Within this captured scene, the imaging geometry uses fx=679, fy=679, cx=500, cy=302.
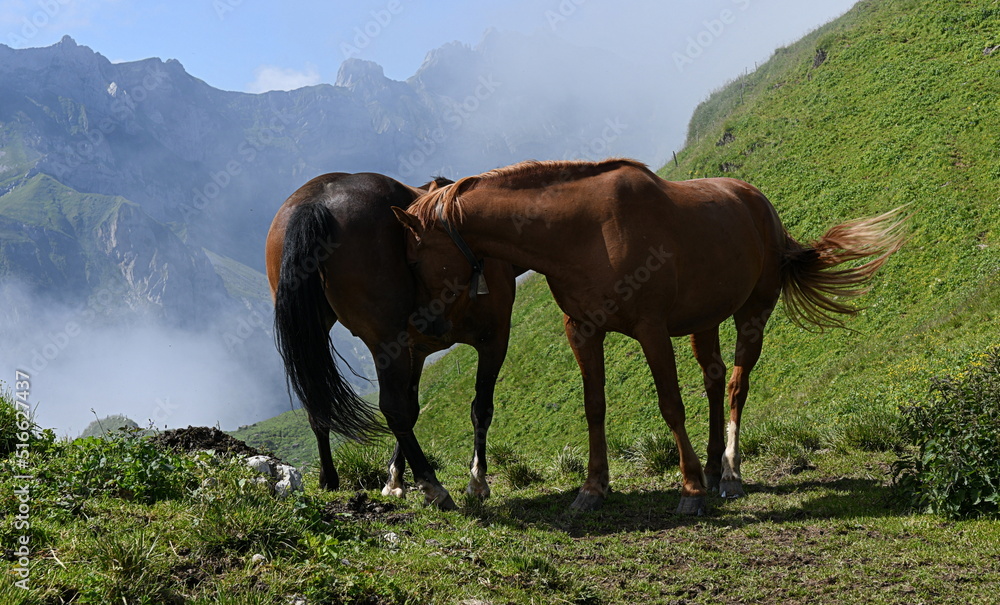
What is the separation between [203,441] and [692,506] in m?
5.01

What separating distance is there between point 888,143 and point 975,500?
27022 millimetres

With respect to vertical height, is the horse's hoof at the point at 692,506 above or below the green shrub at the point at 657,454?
below

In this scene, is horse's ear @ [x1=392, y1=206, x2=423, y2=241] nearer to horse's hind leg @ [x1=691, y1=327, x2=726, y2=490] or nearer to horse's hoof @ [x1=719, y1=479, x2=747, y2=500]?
horse's hind leg @ [x1=691, y1=327, x2=726, y2=490]

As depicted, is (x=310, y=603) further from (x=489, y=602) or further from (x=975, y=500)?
(x=975, y=500)

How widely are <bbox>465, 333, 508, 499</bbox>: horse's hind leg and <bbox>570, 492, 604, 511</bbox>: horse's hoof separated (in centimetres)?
115

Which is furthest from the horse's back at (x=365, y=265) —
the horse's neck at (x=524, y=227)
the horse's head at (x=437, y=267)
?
the horse's neck at (x=524, y=227)

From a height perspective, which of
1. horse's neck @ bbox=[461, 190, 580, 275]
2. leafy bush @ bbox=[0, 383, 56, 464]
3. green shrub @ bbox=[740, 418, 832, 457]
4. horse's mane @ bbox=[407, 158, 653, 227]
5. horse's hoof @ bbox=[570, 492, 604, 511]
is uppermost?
horse's mane @ bbox=[407, 158, 653, 227]

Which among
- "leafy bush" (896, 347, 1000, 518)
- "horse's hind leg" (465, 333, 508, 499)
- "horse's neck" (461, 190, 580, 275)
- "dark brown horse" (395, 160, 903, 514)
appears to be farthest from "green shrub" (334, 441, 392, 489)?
"leafy bush" (896, 347, 1000, 518)

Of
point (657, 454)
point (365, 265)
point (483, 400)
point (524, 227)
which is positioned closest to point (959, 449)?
point (657, 454)

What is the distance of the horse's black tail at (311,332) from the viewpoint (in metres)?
5.93

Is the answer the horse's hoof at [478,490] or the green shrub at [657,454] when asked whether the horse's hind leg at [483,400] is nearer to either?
the horse's hoof at [478,490]

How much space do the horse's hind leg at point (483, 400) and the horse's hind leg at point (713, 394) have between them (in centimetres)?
212

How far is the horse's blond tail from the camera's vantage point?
7.36 m

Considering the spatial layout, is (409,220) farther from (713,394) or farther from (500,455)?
(500,455)
